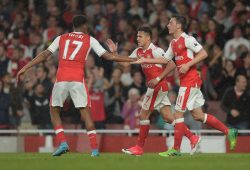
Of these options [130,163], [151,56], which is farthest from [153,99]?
[130,163]

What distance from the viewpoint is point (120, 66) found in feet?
83.6

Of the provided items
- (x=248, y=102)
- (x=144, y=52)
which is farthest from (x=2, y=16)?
(x=144, y=52)

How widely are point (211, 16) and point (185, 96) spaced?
9.19m

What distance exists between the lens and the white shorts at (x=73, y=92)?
17375mm

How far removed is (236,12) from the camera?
1015 inches

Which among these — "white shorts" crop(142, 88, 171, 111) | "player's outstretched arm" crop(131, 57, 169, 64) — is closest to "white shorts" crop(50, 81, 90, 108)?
"player's outstretched arm" crop(131, 57, 169, 64)

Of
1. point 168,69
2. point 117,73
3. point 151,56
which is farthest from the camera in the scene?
point 117,73

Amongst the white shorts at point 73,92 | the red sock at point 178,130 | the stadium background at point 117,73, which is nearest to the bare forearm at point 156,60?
the red sock at point 178,130

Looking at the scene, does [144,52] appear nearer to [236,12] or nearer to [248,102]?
[248,102]

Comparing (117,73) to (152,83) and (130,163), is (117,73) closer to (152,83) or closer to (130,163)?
(152,83)

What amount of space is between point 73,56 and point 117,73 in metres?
7.43

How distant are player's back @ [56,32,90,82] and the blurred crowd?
6.04 metres

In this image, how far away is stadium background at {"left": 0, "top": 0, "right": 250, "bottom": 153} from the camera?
23.3 metres

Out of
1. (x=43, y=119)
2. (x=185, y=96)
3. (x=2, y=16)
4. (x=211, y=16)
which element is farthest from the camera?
(x=2, y=16)
